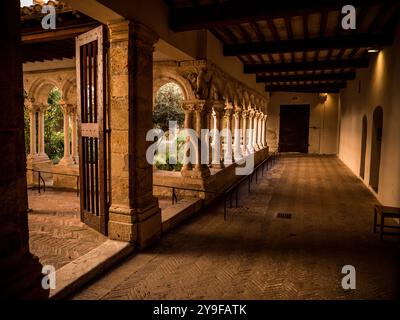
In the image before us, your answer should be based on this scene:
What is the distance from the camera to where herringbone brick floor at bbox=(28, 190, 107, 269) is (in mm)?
4164

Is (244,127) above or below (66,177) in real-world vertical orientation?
above

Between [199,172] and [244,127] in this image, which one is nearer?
[199,172]

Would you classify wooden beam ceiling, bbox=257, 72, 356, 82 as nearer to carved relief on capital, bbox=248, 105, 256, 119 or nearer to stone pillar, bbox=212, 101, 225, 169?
carved relief on capital, bbox=248, 105, 256, 119

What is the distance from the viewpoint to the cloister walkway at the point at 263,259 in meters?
3.38

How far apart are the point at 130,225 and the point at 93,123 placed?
1.65 meters

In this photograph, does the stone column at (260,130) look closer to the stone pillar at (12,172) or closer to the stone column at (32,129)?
the stone column at (32,129)

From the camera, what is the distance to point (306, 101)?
20.6 m

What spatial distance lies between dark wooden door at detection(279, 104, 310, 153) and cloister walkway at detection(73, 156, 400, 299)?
14.0 metres

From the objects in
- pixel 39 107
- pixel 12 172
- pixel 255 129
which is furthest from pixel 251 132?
pixel 12 172

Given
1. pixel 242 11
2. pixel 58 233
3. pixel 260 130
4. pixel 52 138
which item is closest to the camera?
pixel 242 11

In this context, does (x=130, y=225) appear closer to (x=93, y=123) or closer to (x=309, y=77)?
(x=93, y=123)

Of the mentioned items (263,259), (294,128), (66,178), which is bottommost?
(263,259)

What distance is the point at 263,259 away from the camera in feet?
13.9
